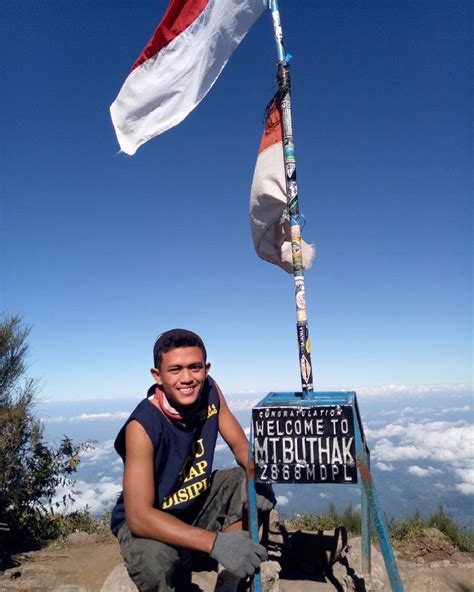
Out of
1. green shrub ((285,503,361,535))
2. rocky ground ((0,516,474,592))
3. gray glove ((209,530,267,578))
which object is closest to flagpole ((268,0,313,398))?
gray glove ((209,530,267,578))

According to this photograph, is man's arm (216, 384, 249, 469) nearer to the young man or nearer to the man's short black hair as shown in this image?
the young man

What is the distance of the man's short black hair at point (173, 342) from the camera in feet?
9.26

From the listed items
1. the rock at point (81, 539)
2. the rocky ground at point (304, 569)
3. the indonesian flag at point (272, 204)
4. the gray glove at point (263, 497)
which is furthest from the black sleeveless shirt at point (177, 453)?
the rock at point (81, 539)

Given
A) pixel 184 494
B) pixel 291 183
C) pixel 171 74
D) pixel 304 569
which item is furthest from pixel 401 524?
pixel 171 74

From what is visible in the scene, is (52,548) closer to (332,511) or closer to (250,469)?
(332,511)

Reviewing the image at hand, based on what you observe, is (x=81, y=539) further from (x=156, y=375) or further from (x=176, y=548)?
(x=156, y=375)

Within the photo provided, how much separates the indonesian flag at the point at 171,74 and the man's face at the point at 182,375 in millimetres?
2261

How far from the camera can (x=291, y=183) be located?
3.52 m

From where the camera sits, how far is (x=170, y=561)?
2529mm

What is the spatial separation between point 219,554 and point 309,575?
95.6 inches

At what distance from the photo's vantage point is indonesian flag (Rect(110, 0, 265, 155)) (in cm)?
398

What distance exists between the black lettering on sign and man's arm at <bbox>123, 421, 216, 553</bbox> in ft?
1.72

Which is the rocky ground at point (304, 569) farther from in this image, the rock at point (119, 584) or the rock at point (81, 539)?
the rock at point (81, 539)

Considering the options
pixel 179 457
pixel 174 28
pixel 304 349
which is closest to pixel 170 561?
pixel 179 457
